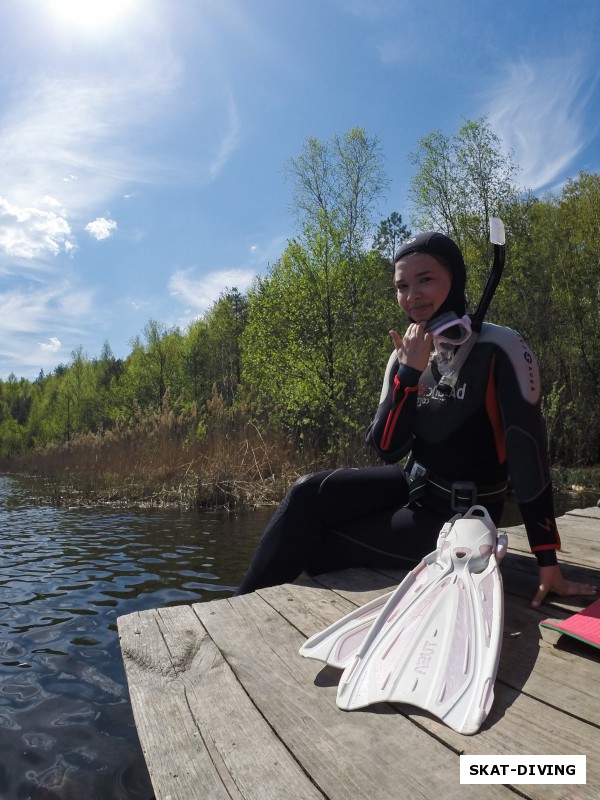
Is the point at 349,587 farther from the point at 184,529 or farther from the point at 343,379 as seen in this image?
the point at 343,379

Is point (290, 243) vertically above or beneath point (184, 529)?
above

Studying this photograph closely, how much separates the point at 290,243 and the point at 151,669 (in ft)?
49.7

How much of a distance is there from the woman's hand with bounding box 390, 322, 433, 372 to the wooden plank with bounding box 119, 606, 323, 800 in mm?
1273

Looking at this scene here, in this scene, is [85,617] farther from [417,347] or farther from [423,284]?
[423,284]

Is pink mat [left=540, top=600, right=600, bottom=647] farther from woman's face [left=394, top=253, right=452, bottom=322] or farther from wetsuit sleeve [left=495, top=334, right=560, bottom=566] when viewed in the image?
woman's face [left=394, top=253, right=452, bottom=322]

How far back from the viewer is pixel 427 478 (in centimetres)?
238

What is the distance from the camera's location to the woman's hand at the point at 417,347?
2223 millimetres

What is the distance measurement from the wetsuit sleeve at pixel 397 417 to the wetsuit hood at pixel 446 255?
327 mm

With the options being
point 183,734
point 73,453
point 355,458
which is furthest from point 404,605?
point 73,453

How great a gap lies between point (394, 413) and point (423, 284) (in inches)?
21.7

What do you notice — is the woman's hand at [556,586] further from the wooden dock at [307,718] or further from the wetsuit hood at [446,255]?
the wetsuit hood at [446,255]

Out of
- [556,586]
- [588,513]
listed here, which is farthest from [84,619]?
[588,513]

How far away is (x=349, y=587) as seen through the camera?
7.66 ft

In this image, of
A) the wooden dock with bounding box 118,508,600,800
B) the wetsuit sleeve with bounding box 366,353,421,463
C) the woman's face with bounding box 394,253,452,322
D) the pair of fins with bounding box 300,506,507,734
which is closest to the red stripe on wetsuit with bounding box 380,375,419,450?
the wetsuit sleeve with bounding box 366,353,421,463
